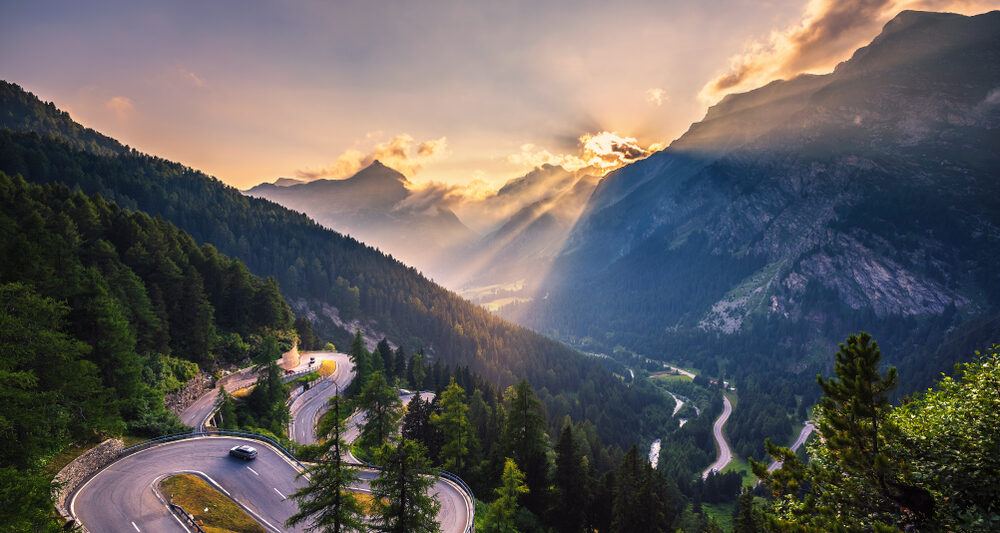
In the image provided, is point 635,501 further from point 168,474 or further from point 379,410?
point 168,474

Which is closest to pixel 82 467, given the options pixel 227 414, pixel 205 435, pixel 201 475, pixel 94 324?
pixel 201 475

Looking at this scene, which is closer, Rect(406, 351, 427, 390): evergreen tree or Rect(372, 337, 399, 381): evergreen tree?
Rect(372, 337, 399, 381): evergreen tree

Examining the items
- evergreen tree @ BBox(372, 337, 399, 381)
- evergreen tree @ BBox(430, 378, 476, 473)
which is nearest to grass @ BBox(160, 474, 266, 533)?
evergreen tree @ BBox(430, 378, 476, 473)

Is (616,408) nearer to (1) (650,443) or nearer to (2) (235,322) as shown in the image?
(1) (650,443)

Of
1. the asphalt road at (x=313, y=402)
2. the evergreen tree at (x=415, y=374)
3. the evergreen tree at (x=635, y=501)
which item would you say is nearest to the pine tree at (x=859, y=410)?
the evergreen tree at (x=635, y=501)

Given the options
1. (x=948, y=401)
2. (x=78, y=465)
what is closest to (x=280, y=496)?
(x=78, y=465)

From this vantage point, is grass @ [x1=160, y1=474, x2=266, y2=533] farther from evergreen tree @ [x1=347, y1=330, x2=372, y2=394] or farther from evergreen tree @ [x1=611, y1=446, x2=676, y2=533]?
evergreen tree @ [x1=347, y1=330, x2=372, y2=394]
